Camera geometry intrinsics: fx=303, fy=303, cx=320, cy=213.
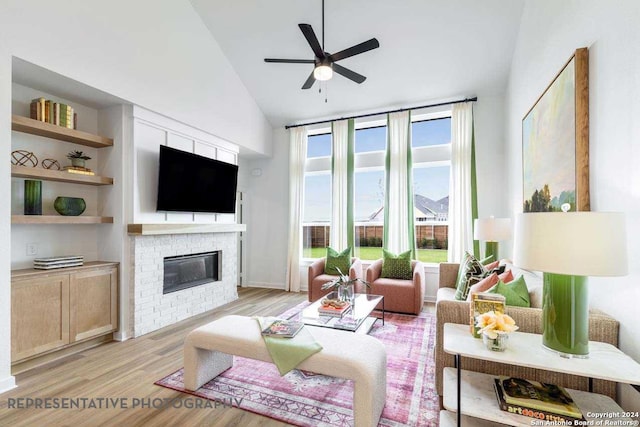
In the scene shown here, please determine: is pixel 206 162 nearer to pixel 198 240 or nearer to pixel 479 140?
pixel 198 240

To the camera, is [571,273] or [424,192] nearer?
[571,273]

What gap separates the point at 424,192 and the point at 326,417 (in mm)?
3943

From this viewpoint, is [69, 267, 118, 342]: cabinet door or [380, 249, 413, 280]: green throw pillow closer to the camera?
[69, 267, 118, 342]: cabinet door

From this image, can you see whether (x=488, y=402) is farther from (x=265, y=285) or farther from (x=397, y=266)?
(x=265, y=285)

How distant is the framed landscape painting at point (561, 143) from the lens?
75.9 inches

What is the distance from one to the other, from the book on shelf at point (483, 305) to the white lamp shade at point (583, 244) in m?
0.44

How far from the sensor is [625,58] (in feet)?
5.06

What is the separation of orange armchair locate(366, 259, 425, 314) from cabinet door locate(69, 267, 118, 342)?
3.17 m

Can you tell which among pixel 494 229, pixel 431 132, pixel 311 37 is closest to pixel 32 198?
pixel 311 37

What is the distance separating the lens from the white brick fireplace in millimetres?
3459

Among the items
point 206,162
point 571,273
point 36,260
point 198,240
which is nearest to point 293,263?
point 198,240

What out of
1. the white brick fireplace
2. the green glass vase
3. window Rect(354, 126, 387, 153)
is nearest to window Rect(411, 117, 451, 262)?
window Rect(354, 126, 387, 153)

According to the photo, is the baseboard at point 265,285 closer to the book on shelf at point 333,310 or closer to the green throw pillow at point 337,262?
the green throw pillow at point 337,262

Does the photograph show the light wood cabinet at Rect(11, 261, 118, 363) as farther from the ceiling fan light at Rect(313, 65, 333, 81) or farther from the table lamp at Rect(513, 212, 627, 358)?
the table lamp at Rect(513, 212, 627, 358)
